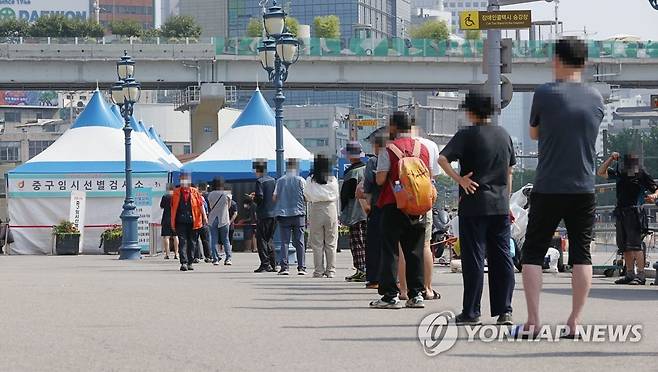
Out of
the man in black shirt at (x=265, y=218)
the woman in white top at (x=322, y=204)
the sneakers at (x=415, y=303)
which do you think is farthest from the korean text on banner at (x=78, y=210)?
the sneakers at (x=415, y=303)

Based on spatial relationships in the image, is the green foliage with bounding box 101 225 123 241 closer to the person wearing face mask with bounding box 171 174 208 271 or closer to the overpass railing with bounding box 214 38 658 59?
the person wearing face mask with bounding box 171 174 208 271

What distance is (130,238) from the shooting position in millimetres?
33094

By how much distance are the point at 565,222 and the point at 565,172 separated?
0.32 metres

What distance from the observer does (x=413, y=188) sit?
39.5 feet

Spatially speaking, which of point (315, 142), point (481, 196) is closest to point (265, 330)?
point (481, 196)

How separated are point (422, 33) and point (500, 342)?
368 ft

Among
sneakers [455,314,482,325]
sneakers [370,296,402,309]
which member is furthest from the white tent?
sneakers [455,314,482,325]

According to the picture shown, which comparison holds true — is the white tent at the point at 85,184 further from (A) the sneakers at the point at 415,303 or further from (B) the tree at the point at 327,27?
(B) the tree at the point at 327,27

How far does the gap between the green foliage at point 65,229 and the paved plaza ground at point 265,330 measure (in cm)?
2025

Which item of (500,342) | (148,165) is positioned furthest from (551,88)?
(148,165)

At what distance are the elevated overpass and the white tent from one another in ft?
118

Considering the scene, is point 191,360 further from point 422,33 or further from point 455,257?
point 422,33

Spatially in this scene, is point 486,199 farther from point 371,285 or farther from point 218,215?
point 218,215

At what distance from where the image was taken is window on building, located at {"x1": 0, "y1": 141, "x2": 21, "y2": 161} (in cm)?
14038
